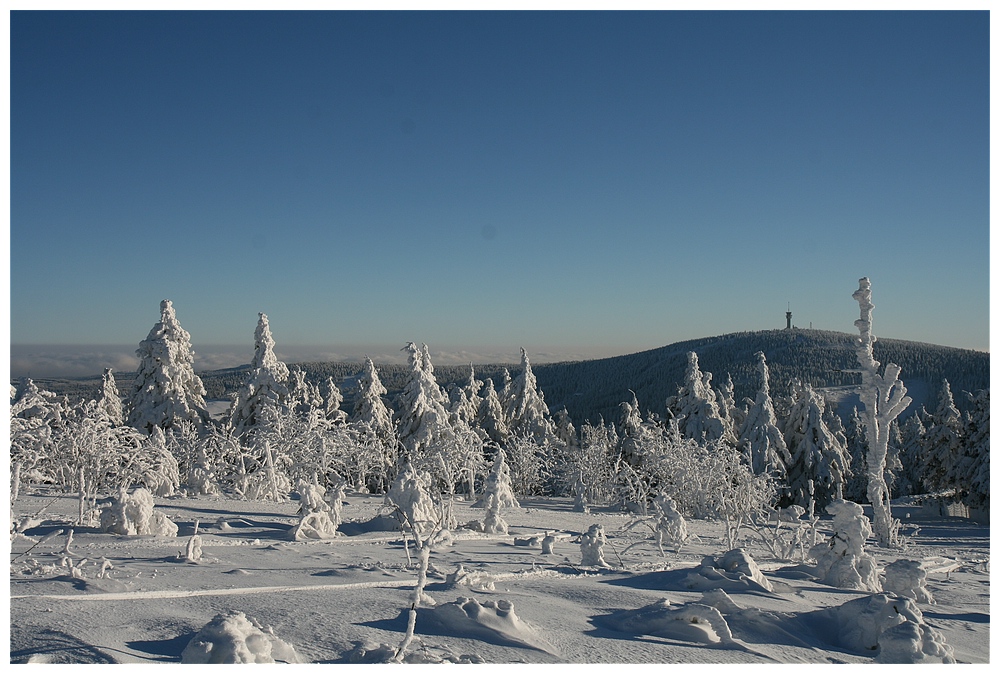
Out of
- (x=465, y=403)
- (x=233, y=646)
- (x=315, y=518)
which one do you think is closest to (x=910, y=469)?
(x=465, y=403)


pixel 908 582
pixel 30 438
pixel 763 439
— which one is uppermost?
pixel 30 438

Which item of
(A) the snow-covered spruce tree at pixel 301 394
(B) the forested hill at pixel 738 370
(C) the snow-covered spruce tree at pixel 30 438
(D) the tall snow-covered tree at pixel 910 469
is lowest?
(D) the tall snow-covered tree at pixel 910 469

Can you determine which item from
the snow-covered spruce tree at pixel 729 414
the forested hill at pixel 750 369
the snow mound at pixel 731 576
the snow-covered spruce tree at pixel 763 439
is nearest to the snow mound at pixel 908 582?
the snow mound at pixel 731 576

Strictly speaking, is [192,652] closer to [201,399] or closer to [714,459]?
[714,459]

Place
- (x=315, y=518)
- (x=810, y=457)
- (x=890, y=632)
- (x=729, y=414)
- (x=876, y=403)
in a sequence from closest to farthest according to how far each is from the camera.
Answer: (x=890, y=632) < (x=315, y=518) < (x=876, y=403) < (x=810, y=457) < (x=729, y=414)

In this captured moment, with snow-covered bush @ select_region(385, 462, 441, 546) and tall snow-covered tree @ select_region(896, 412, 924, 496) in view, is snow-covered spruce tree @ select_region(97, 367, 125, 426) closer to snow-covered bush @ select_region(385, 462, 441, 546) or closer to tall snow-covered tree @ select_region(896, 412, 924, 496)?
snow-covered bush @ select_region(385, 462, 441, 546)

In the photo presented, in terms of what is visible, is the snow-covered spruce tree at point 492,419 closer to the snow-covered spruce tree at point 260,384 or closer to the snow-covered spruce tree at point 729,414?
the snow-covered spruce tree at point 729,414

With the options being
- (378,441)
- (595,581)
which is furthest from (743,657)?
(378,441)

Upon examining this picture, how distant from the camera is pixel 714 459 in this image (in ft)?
91.6

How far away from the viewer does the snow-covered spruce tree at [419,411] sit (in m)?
37.1

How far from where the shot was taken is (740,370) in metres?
150

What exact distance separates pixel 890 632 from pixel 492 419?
40.2m

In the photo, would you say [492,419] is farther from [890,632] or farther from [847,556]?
[890,632]

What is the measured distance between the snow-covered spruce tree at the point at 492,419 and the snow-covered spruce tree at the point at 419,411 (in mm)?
8044
